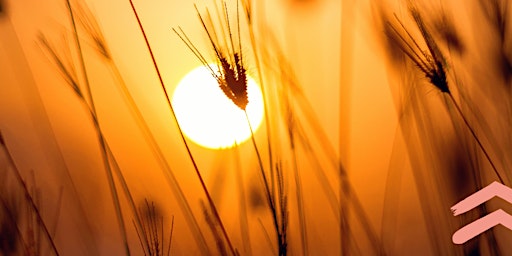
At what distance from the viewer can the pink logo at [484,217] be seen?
69 centimetres

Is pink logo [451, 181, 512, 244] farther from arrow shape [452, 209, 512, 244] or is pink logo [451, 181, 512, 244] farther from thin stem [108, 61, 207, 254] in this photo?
thin stem [108, 61, 207, 254]

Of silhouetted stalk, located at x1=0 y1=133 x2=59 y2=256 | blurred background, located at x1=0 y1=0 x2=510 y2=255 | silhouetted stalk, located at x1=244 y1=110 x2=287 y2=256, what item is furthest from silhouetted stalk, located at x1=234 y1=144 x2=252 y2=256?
silhouetted stalk, located at x1=0 y1=133 x2=59 y2=256

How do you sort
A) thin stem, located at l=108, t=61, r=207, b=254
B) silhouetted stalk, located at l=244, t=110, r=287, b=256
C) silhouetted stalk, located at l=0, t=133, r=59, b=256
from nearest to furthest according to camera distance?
silhouetted stalk, located at l=244, t=110, r=287, b=256, silhouetted stalk, located at l=0, t=133, r=59, b=256, thin stem, located at l=108, t=61, r=207, b=254

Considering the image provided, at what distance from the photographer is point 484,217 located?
2.32ft

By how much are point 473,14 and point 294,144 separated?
428 millimetres

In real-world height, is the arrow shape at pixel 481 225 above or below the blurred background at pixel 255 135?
below

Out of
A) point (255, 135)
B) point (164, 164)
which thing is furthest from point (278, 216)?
point (164, 164)

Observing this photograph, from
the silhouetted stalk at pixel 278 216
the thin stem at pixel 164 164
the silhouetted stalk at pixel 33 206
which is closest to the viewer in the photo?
the silhouetted stalk at pixel 278 216

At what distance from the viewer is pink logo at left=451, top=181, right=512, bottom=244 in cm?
69

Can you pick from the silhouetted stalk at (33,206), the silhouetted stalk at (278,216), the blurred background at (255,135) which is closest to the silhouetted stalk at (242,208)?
the blurred background at (255,135)

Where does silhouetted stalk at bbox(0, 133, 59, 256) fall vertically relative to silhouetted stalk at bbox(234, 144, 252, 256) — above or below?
above

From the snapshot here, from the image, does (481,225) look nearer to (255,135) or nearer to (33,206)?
(255,135)

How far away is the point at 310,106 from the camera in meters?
0.83

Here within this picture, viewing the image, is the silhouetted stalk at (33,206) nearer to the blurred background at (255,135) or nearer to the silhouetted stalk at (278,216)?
the blurred background at (255,135)
